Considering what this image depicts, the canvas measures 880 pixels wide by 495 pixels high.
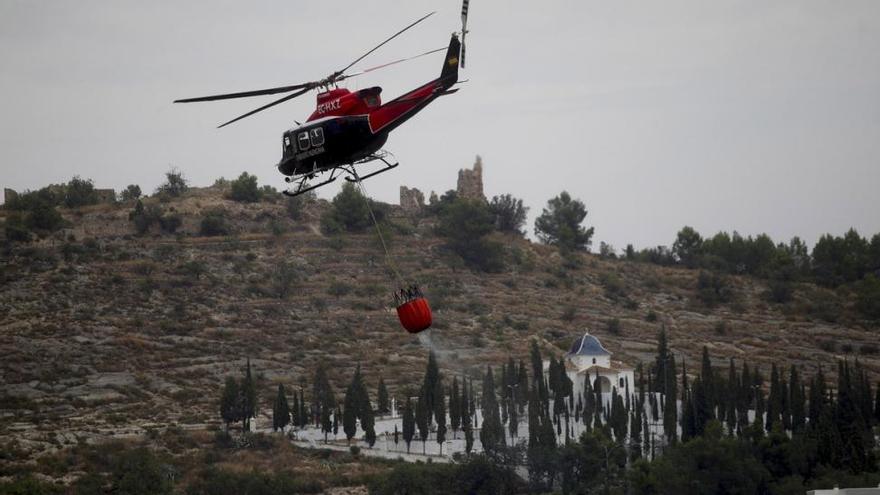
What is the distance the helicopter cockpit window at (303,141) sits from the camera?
4966 cm

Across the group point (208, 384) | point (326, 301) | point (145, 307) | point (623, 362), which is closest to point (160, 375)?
point (208, 384)

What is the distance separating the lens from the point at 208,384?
4424 inches

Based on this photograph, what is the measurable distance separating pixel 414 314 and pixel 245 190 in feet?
372

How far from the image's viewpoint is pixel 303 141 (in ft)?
163

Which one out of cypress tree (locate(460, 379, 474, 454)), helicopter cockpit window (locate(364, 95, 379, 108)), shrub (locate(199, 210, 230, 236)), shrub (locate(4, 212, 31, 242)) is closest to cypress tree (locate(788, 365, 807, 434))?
cypress tree (locate(460, 379, 474, 454))

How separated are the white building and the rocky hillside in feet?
32.9

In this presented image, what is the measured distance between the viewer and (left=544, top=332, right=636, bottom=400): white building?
111562 mm

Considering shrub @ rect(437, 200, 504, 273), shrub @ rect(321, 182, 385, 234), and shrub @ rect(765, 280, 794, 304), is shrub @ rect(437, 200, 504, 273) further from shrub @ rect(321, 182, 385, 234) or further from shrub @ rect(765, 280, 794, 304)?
shrub @ rect(765, 280, 794, 304)

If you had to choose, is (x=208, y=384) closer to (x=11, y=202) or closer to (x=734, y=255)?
(x=11, y=202)

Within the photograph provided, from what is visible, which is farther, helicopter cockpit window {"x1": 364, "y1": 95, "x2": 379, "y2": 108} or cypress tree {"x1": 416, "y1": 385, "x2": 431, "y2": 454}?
cypress tree {"x1": 416, "y1": 385, "x2": 431, "y2": 454}

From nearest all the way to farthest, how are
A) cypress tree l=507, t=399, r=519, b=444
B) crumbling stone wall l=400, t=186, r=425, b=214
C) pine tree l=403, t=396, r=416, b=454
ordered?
pine tree l=403, t=396, r=416, b=454 → cypress tree l=507, t=399, r=519, b=444 → crumbling stone wall l=400, t=186, r=425, b=214

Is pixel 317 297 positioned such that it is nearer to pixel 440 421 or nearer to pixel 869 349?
pixel 440 421

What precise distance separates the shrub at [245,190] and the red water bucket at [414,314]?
369ft

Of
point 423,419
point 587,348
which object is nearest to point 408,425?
point 423,419
